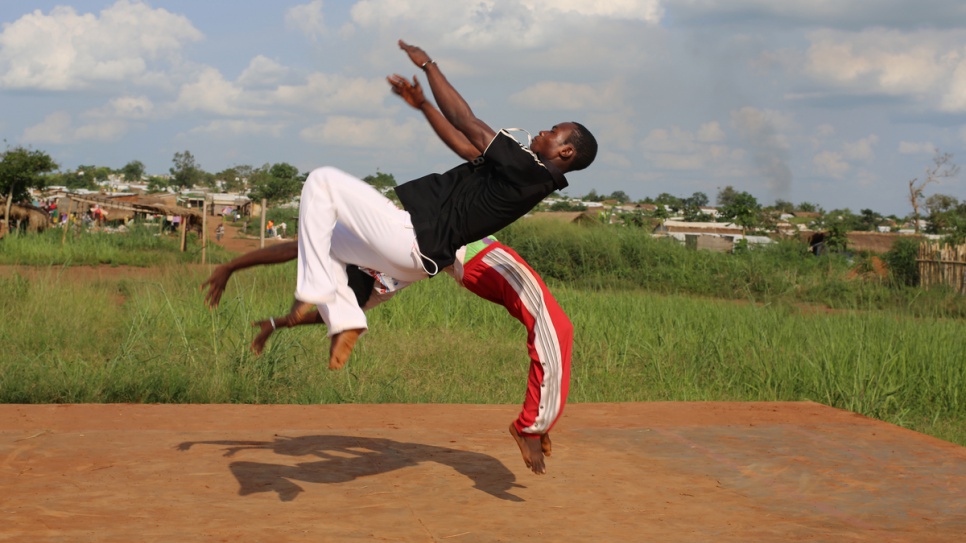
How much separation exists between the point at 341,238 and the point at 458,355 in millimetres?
6619

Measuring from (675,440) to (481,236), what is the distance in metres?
2.96

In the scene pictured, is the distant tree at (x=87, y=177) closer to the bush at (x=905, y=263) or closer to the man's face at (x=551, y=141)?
the bush at (x=905, y=263)

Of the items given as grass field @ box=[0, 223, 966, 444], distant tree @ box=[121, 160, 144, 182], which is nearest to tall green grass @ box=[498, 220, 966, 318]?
grass field @ box=[0, 223, 966, 444]

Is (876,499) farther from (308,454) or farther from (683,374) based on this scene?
(683,374)

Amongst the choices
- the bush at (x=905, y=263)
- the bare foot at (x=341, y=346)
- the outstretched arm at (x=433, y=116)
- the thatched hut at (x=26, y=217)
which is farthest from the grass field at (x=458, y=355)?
the thatched hut at (x=26, y=217)

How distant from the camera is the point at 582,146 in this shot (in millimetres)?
4254

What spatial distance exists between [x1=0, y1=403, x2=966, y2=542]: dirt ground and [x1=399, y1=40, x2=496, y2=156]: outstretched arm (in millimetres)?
1754

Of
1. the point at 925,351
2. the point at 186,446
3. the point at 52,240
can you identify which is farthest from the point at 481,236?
the point at 52,240

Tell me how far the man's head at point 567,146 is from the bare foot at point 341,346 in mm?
1153

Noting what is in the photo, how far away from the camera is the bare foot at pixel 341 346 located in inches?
149

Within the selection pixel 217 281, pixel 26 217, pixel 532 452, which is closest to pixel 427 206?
pixel 217 281

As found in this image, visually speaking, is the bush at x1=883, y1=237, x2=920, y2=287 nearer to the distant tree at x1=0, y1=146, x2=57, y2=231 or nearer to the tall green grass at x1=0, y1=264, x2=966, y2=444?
the tall green grass at x1=0, y1=264, x2=966, y2=444

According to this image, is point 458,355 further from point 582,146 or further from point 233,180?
point 233,180

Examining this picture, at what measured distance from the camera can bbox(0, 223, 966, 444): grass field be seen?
8.23 meters
